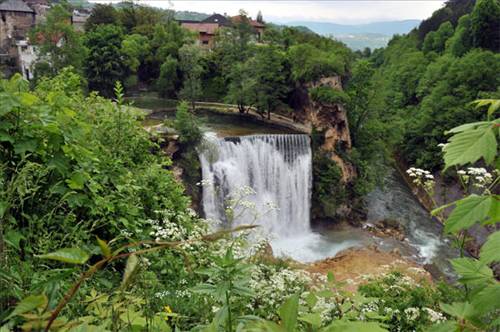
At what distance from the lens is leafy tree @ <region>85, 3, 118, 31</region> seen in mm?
33656

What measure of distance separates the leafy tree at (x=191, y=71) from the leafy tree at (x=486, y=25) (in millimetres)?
22493

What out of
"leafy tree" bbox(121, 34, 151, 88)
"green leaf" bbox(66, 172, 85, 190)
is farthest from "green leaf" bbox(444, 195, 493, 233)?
"leafy tree" bbox(121, 34, 151, 88)

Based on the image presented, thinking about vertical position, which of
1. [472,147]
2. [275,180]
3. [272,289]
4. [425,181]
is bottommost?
[275,180]

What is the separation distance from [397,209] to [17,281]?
21.3 meters

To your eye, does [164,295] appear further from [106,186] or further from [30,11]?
[30,11]

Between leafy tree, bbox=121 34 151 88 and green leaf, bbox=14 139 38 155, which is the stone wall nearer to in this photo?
leafy tree, bbox=121 34 151 88

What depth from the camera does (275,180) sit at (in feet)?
60.2

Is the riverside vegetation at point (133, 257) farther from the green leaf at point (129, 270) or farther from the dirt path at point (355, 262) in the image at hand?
the dirt path at point (355, 262)

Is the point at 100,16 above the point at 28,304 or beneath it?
above

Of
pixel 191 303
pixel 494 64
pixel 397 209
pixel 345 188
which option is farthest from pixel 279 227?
pixel 494 64

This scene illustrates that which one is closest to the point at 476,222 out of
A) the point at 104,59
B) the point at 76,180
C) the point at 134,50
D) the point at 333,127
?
the point at 76,180

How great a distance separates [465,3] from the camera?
4841 centimetres

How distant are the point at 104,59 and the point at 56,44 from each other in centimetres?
339

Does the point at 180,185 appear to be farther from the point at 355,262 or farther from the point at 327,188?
the point at 327,188
